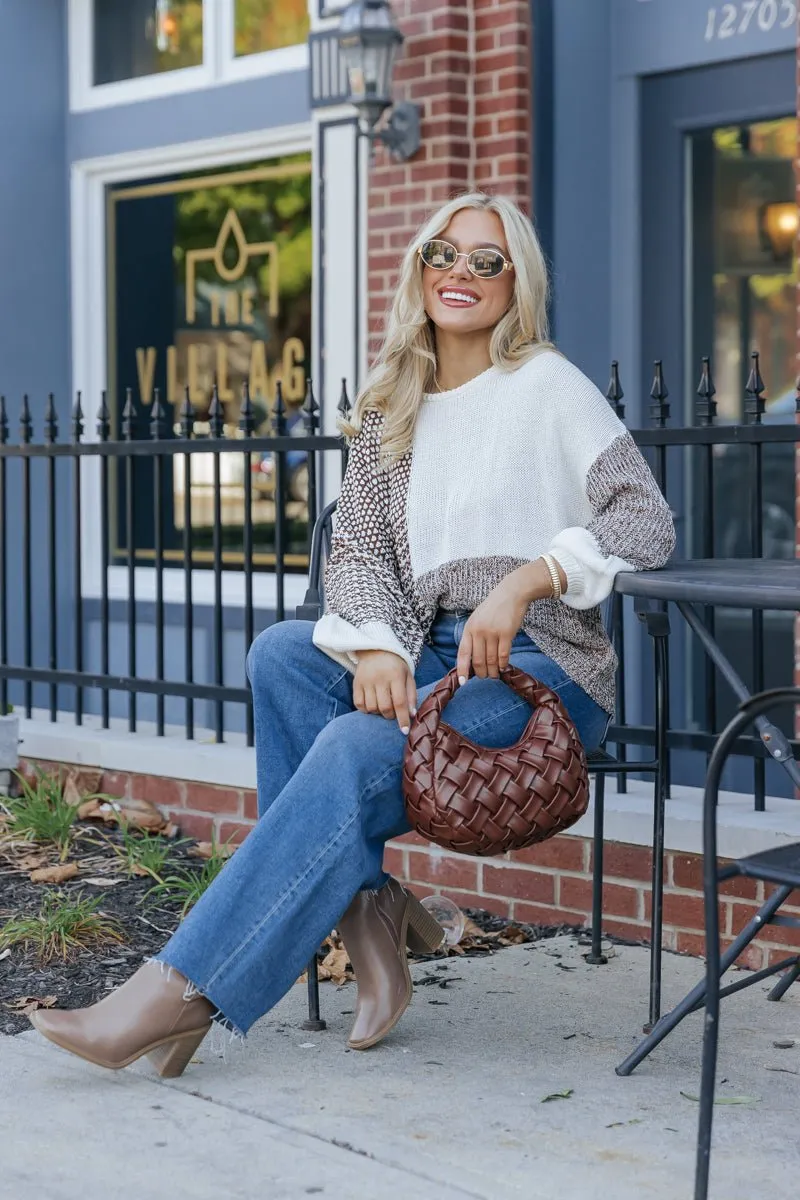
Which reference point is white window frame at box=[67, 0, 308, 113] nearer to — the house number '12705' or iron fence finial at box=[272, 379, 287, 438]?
the house number '12705'

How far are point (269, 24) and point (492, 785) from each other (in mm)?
5125

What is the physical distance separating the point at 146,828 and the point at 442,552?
6.60ft

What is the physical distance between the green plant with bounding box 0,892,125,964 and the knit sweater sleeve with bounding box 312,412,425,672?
1.18 m

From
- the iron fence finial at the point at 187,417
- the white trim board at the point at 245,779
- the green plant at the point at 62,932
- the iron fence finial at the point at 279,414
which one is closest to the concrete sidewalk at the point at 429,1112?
the white trim board at the point at 245,779

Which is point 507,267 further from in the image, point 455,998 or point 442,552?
point 455,998

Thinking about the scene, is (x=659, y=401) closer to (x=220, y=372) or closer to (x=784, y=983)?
(x=784, y=983)

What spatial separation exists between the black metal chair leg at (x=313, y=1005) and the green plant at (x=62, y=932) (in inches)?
32.1

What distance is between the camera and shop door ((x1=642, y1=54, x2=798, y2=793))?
5.95 meters

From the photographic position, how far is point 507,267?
11.1 feet

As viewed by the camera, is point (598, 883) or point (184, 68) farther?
point (184, 68)

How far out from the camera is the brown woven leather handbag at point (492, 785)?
2.97 m

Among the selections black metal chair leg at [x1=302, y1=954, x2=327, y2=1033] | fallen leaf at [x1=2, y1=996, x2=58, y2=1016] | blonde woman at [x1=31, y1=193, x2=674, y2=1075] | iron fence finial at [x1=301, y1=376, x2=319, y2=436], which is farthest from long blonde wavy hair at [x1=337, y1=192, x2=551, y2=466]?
fallen leaf at [x1=2, y1=996, x2=58, y2=1016]

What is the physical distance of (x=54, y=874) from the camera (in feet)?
15.1

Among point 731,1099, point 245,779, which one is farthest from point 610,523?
point 245,779
